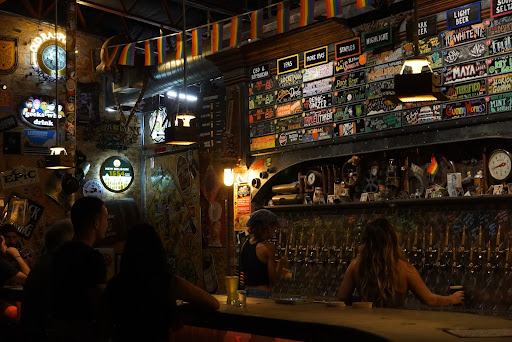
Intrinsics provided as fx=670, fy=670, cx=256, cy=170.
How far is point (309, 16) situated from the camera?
7.80m

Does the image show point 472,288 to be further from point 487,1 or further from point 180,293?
point 180,293

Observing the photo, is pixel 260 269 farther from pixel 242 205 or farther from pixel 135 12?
pixel 135 12

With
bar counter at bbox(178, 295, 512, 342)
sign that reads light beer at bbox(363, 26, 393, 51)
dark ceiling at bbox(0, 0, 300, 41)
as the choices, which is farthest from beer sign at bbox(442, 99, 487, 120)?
dark ceiling at bbox(0, 0, 300, 41)

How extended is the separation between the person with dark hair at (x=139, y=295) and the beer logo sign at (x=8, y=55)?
956 centimetres

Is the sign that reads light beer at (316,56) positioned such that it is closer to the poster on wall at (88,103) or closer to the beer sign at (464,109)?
the beer sign at (464,109)

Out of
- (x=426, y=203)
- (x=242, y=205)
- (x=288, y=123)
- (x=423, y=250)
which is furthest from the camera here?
(x=242, y=205)

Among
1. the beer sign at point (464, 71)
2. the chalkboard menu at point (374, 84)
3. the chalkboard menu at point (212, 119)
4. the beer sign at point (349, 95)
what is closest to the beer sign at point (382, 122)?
the chalkboard menu at point (374, 84)

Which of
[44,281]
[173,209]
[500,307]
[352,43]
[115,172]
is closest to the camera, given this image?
[44,281]

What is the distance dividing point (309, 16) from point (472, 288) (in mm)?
3532

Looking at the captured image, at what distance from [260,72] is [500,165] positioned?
12.8 ft

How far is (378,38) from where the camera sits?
7.64m

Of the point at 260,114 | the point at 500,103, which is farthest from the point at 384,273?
the point at 260,114

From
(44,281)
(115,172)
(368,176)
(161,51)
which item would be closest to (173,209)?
(115,172)

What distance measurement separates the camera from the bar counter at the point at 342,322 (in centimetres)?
297
